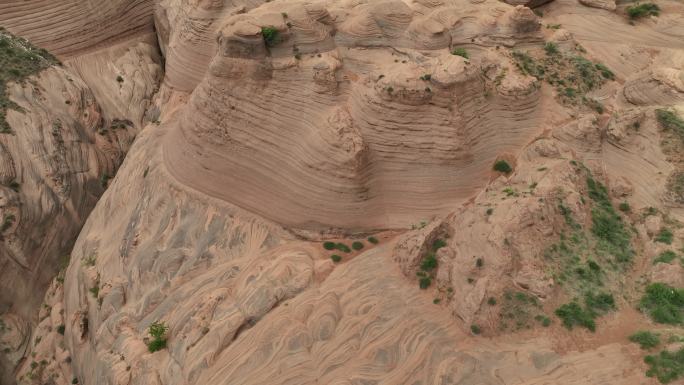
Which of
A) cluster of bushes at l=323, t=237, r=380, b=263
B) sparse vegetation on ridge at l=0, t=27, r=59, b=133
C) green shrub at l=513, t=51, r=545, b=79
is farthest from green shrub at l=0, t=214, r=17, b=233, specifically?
green shrub at l=513, t=51, r=545, b=79

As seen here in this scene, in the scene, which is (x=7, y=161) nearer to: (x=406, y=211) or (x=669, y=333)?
(x=406, y=211)

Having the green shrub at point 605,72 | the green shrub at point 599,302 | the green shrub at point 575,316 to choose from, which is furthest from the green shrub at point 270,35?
the green shrub at point 599,302

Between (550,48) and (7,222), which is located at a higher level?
(550,48)

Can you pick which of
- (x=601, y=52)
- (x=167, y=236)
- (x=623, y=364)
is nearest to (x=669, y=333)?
(x=623, y=364)

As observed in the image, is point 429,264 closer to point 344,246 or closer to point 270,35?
point 344,246

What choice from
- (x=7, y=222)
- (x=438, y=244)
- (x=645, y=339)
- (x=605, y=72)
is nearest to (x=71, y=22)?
(x=7, y=222)

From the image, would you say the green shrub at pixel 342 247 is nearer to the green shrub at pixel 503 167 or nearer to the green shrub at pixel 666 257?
the green shrub at pixel 503 167

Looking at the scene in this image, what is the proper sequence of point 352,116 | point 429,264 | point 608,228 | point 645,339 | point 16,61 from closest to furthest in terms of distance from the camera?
point 645,339 < point 608,228 < point 429,264 < point 352,116 < point 16,61
